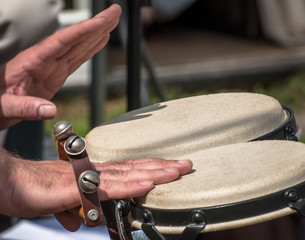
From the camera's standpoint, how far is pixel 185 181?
1139 mm

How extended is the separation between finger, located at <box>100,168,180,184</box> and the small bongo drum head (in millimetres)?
99

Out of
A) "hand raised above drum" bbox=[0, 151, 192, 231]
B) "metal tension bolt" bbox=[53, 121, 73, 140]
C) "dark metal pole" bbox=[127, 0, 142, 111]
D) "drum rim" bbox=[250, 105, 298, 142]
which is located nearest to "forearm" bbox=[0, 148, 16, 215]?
"hand raised above drum" bbox=[0, 151, 192, 231]

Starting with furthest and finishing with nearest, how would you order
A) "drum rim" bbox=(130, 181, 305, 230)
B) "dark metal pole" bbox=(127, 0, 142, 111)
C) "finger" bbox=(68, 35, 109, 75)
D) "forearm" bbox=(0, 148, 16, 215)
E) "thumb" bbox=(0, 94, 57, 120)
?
1. "dark metal pole" bbox=(127, 0, 142, 111)
2. "finger" bbox=(68, 35, 109, 75)
3. "thumb" bbox=(0, 94, 57, 120)
4. "forearm" bbox=(0, 148, 16, 215)
5. "drum rim" bbox=(130, 181, 305, 230)

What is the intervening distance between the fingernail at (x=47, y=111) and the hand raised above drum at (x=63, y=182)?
11 cm

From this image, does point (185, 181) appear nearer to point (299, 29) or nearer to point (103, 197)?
point (103, 197)

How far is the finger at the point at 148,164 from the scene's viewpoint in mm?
1162

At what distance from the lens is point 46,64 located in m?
1.58

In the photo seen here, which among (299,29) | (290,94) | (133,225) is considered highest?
(133,225)

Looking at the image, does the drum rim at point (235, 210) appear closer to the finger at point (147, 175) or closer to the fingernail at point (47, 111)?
the finger at point (147, 175)

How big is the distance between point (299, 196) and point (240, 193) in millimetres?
111

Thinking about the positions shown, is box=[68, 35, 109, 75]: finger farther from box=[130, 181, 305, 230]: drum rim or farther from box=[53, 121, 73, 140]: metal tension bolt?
box=[130, 181, 305, 230]: drum rim

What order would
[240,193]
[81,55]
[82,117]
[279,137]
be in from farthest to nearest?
[82,117], [81,55], [279,137], [240,193]

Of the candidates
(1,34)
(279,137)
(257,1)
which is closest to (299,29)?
(257,1)

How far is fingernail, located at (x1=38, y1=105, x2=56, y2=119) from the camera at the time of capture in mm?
1285
